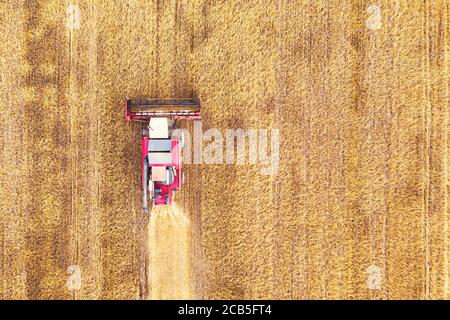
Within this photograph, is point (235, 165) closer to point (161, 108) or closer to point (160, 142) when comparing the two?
point (160, 142)

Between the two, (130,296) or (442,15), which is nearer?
(442,15)

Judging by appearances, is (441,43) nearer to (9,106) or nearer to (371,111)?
(371,111)

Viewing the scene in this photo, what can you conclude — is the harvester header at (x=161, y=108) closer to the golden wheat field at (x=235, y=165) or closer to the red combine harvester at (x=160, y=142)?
the red combine harvester at (x=160, y=142)

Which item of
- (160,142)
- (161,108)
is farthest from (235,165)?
(161,108)

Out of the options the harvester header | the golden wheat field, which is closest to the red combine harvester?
the harvester header

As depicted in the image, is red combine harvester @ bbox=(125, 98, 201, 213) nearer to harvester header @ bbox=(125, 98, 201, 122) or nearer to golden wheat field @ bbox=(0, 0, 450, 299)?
harvester header @ bbox=(125, 98, 201, 122)

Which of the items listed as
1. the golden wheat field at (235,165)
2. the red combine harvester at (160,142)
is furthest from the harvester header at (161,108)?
the golden wheat field at (235,165)
